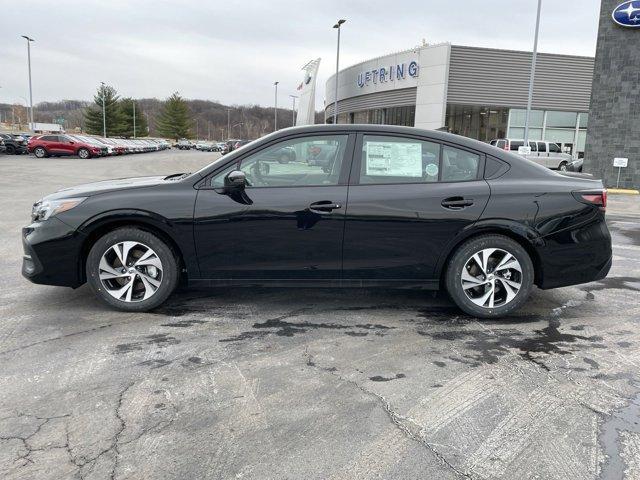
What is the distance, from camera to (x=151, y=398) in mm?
3014

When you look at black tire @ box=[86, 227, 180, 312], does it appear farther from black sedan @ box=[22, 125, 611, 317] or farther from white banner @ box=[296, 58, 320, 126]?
white banner @ box=[296, 58, 320, 126]

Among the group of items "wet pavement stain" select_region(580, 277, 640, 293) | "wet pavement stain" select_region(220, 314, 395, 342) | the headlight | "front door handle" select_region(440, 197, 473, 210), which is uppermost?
"front door handle" select_region(440, 197, 473, 210)

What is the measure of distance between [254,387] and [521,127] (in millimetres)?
37195

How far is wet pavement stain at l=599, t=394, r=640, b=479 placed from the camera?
243 cm

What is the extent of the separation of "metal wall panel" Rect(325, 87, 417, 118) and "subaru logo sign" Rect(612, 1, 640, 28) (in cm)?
2065

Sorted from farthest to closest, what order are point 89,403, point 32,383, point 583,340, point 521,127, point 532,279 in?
point 521,127
point 532,279
point 583,340
point 32,383
point 89,403

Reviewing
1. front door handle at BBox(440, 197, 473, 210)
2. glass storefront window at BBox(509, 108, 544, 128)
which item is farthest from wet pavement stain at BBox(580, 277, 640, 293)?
glass storefront window at BBox(509, 108, 544, 128)

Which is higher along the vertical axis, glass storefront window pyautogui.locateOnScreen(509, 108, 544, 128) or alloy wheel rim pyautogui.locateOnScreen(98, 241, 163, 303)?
glass storefront window pyautogui.locateOnScreen(509, 108, 544, 128)

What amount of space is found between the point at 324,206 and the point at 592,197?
7.52 ft

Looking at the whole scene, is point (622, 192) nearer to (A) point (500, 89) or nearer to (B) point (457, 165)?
(B) point (457, 165)

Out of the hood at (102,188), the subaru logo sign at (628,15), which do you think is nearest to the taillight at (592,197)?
the hood at (102,188)

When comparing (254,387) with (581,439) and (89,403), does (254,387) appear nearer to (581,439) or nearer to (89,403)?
(89,403)

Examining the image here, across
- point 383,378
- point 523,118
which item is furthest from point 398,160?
point 523,118

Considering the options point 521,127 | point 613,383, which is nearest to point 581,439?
point 613,383
